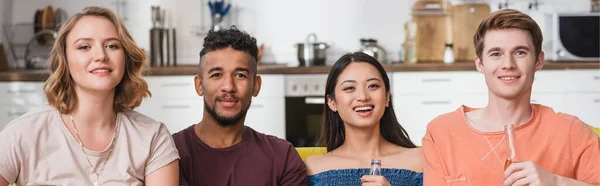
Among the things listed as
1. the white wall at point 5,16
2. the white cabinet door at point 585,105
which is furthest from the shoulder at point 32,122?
the white wall at point 5,16

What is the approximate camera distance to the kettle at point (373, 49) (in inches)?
222

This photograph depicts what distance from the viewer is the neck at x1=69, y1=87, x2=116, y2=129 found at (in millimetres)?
2152

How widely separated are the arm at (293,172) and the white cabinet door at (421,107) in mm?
2820

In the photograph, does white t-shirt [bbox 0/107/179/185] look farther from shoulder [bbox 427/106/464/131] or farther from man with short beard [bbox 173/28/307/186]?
shoulder [bbox 427/106/464/131]

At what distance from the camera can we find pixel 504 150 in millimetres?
2205

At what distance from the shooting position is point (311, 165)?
2.61 meters

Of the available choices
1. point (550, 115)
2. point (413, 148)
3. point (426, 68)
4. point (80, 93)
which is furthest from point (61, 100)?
point (426, 68)

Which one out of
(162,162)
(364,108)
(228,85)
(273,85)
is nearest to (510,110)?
(364,108)

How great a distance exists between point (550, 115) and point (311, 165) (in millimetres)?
786

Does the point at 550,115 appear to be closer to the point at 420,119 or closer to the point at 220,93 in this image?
the point at 220,93

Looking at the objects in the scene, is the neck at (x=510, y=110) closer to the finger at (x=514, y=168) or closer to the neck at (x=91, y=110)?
the finger at (x=514, y=168)

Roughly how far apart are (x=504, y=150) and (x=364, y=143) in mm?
559

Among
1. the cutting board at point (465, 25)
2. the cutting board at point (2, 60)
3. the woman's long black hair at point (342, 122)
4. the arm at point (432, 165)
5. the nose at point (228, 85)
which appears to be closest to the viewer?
the arm at point (432, 165)

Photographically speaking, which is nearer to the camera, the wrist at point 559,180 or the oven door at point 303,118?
the wrist at point 559,180
